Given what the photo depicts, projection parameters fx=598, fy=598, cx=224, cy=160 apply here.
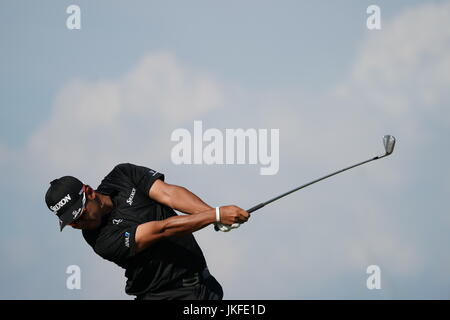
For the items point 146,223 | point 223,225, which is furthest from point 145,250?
point 223,225

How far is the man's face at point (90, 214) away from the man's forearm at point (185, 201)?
0.70m

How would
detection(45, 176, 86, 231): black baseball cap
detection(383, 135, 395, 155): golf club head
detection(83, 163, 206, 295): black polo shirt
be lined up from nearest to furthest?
detection(45, 176, 86, 231): black baseball cap, detection(83, 163, 206, 295): black polo shirt, detection(383, 135, 395, 155): golf club head

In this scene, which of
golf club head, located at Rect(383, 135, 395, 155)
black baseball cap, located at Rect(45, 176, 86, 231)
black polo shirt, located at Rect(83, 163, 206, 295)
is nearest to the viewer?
black baseball cap, located at Rect(45, 176, 86, 231)

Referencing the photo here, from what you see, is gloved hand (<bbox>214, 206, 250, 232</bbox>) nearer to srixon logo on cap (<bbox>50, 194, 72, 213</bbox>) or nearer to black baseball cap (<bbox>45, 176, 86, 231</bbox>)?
black baseball cap (<bbox>45, 176, 86, 231</bbox>)

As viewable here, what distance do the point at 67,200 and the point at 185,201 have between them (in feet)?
3.60

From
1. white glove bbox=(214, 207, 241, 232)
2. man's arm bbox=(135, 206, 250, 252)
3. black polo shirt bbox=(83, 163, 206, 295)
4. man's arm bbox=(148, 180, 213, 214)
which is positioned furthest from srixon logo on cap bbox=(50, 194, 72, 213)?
white glove bbox=(214, 207, 241, 232)

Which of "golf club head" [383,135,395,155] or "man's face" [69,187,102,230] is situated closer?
"man's face" [69,187,102,230]

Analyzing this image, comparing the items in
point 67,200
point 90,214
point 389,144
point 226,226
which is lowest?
point 226,226

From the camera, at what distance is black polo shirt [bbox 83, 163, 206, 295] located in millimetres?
5652

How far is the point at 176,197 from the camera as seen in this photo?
5746mm

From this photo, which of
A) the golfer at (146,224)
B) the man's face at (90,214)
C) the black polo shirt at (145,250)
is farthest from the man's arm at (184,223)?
the man's face at (90,214)

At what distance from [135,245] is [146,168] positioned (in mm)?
843

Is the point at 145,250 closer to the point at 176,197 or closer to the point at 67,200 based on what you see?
the point at 176,197

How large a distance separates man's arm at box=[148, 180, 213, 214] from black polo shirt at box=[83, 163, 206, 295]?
8 cm
